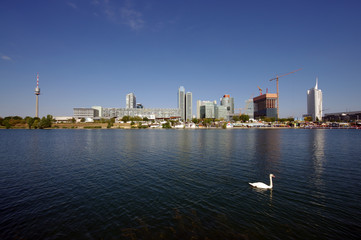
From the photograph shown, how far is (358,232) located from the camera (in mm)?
13312

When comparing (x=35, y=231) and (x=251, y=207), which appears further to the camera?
(x=251, y=207)

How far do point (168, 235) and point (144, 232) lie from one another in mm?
1798

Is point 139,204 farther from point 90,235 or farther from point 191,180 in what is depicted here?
point 191,180

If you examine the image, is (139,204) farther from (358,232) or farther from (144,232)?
(358,232)

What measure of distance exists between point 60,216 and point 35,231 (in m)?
2.27

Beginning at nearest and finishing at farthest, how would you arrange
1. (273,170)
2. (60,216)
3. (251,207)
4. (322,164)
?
(60,216)
(251,207)
(273,170)
(322,164)

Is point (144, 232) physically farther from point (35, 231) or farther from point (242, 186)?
point (242, 186)

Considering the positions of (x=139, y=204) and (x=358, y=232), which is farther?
(x=139, y=204)

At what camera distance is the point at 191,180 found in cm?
2525

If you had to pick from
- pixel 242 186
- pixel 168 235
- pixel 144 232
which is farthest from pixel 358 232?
pixel 144 232

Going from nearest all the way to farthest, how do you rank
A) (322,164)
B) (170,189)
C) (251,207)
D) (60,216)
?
(60,216)
(251,207)
(170,189)
(322,164)

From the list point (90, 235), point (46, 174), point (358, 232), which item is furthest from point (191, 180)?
point (46, 174)

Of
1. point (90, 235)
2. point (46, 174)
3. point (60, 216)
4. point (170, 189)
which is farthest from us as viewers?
point (46, 174)

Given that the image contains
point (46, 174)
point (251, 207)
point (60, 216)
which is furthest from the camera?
point (46, 174)
